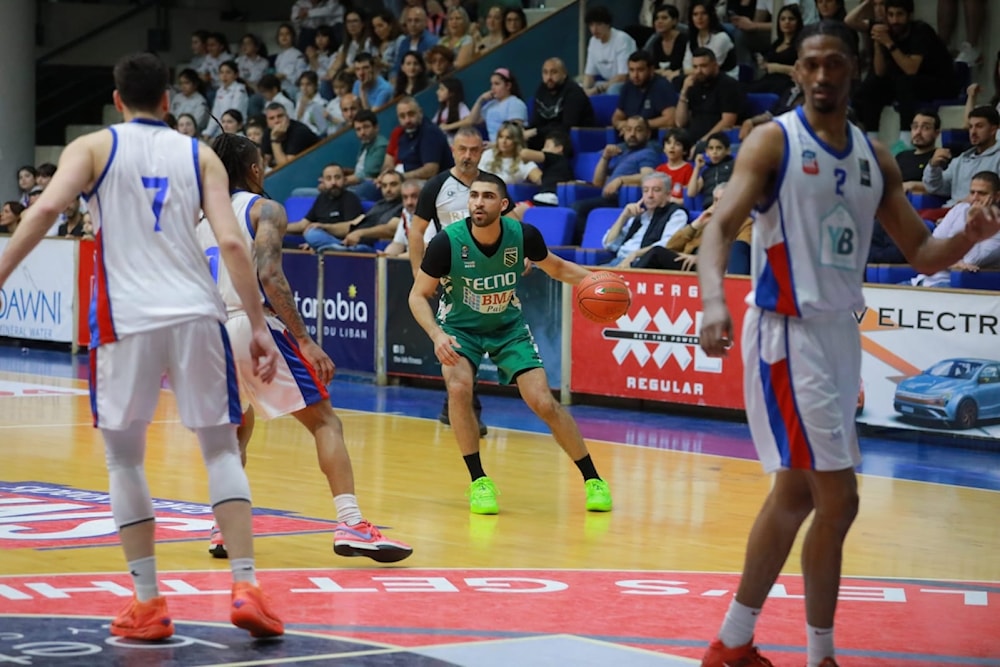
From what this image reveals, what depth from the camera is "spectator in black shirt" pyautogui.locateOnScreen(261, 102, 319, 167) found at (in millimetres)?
18344

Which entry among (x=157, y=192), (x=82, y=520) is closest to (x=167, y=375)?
(x=157, y=192)

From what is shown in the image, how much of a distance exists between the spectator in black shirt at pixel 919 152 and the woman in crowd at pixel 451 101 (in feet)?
18.0

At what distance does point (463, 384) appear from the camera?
8539 mm

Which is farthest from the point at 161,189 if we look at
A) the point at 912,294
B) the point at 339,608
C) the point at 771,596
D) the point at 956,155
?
the point at 956,155

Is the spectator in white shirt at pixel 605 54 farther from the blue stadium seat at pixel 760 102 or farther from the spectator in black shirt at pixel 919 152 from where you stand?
the spectator in black shirt at pixel 919 152

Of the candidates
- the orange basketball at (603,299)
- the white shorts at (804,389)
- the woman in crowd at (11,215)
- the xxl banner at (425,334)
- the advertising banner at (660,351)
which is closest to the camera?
the white shorts at (804,389)

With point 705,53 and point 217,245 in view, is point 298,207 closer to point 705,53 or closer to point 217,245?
point 705,53

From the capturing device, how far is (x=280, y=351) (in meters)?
6.82

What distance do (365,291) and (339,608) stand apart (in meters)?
8.84

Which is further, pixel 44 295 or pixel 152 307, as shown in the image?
pixel 44 295

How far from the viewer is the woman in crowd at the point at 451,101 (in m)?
17.0

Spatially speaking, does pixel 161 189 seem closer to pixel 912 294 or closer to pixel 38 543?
pixel 38 543

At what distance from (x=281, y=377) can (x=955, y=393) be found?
572 cm

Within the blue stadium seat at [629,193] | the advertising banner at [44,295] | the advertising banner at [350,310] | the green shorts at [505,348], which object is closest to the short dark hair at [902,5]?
the blue stadium seat at [629,193]
